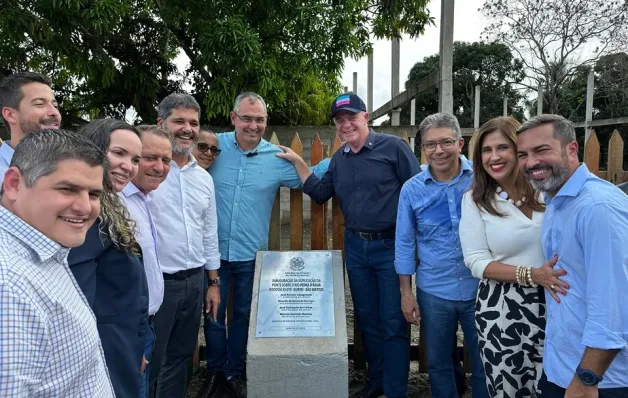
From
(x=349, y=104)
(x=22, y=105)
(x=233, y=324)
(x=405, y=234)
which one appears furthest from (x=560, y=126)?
(x=22, y=105)

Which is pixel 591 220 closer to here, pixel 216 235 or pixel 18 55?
pixel 216 235

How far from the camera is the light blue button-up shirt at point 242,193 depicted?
3564 millimetres

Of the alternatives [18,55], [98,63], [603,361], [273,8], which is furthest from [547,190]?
[18,55]

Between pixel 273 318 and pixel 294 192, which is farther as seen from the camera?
pixel 294 192

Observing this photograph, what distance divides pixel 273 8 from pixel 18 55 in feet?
14.4

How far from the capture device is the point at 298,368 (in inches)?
126

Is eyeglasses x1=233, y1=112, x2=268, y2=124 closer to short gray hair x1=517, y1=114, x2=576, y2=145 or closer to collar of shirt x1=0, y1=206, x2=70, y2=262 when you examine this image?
short gray hair x1=517, y1=114, x2=576, y2=145

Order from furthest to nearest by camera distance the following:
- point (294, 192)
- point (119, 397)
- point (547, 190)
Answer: point (294, 192)
point (547, 190)
point (119, 397)

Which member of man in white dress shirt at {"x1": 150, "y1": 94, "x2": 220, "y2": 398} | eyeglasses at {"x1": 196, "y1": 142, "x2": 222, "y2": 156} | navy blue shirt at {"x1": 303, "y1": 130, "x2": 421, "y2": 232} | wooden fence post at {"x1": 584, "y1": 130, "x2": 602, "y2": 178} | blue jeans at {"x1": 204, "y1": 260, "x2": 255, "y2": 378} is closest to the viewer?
man in white dress shirt at {"x1": 150, "y1": 94, "x2": 220, "y2": 398}

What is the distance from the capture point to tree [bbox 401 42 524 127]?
26891 mm

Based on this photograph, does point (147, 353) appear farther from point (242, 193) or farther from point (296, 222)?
point (296, 222)

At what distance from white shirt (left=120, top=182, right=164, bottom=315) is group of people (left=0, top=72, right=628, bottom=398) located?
0.05 ft

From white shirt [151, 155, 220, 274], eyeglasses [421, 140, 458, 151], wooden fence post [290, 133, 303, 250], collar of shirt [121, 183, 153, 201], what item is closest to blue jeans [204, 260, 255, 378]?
white shirt [151, 155, 220, 274]

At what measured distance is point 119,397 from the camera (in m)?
1.89
